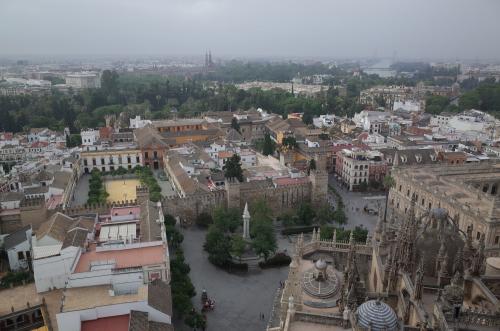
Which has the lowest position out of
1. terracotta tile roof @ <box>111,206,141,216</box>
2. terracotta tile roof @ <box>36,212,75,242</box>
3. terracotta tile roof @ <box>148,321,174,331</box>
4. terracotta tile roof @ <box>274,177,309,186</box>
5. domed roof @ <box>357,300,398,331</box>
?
terracotta tile roof @ <box>148,321,174,331</box>

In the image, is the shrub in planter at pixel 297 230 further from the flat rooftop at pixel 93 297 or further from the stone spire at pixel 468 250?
the stone spire at pixel 468 250

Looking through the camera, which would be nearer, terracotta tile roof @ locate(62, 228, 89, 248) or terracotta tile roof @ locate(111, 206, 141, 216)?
terracotta tile roof @ locate(62, 228, 89, 248)

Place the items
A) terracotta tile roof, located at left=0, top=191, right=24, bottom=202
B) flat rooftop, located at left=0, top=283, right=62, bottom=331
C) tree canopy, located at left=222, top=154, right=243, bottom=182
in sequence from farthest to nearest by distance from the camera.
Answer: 1. tree canopy, located at left=222, top=154, right=243, bottom=182
2. terracotta tile roof, located at left=0, top=191, right=24, bottom=202
3. flat rooftop, located at left=0, top=283, right=62, bottom=331

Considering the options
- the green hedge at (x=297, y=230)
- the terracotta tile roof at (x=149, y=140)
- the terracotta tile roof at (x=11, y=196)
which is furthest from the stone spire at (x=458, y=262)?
the terracotta tile roof at (x=149, y=140)

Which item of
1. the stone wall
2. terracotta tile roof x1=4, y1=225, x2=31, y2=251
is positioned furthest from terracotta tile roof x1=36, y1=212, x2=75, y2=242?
the stone wall

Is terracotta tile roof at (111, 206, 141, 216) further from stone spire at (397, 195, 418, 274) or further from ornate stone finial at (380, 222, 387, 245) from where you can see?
stone spire at (397, 195, 418, 274)

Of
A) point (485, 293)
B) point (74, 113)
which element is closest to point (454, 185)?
point (485, 293)
